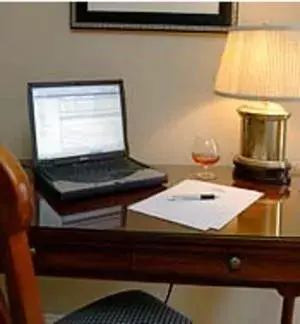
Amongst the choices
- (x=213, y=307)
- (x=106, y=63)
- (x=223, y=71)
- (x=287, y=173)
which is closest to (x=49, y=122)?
(x=106, y=63)

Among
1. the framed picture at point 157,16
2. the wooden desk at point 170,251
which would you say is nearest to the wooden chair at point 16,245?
the wooden desk at point 170,251

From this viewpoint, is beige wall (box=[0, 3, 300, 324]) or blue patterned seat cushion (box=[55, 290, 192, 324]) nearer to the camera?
blue patterned seat cushion (box=[55, 290, 192, 324])

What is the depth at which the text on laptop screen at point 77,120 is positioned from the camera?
1938 millimetres

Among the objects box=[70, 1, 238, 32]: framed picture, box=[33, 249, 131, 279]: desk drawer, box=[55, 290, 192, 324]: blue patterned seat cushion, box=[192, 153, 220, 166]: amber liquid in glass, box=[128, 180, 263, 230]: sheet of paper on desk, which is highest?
box=[70, 1, 238, 32]: framed picture

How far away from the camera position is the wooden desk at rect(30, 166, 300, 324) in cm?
152

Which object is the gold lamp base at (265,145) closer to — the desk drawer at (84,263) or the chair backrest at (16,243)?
the desk drawer at (84,263)

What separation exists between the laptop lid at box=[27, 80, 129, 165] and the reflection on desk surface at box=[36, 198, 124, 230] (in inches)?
12.3

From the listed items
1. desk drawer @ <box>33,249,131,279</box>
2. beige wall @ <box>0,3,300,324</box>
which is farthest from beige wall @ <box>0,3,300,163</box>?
desk drawer @ <box>33,249,131,279</box>

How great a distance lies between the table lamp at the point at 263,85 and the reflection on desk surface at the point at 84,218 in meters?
0.50

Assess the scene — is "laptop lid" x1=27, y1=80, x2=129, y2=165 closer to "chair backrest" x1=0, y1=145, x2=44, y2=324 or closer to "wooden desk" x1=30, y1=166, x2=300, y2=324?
"wooden desk" x1=30, y1=166, x2=300, y2=324

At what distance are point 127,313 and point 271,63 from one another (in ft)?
2.61

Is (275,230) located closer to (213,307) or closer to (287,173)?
(287,173)

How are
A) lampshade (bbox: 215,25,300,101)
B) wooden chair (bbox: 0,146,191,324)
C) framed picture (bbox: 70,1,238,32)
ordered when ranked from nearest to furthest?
wooden chair (bbox: 0,146,191,324) < lampshade (bbox: 215,25,300,101) < framed picture (bbox: 70,1,238,32)

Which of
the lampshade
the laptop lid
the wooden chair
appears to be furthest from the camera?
the laptop lid
